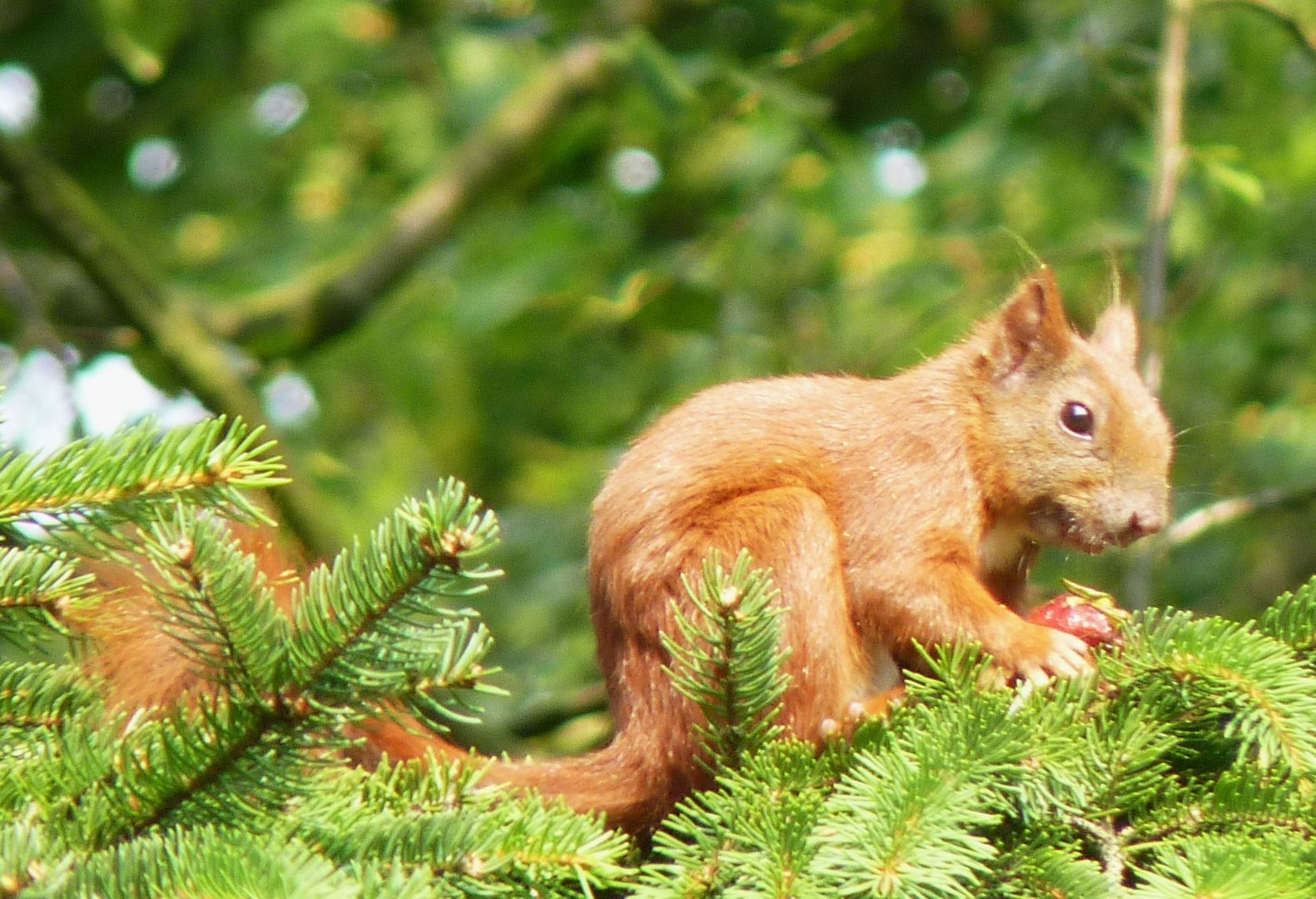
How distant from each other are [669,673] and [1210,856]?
0.62 metres

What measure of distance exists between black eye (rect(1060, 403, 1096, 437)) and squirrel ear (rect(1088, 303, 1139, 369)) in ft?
1.02

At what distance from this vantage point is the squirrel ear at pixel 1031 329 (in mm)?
2885

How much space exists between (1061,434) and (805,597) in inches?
27.3

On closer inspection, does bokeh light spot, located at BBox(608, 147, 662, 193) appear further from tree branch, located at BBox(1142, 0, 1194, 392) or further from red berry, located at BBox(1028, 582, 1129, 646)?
red berry, located at BBox(1028, 582, 1129, 646)

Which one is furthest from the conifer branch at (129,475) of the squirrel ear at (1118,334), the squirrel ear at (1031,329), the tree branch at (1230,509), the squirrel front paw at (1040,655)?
the tree branch at (1230,509)

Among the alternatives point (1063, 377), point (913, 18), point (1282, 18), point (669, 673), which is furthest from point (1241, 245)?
point (669, 673)

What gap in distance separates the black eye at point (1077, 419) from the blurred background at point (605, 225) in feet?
2.51

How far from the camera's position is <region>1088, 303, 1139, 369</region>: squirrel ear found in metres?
3.11

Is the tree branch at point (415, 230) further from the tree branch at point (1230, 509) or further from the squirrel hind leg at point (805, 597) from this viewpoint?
the squirrel hind leg at point (805, 597)

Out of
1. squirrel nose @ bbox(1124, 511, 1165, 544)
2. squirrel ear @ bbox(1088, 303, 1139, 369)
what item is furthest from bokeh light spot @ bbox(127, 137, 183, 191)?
squirrel nose @ bbox(1124, 511, 1165, 544)

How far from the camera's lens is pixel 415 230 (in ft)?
15.5

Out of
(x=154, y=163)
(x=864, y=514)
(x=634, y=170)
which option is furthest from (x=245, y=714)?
(x=154, y=163)

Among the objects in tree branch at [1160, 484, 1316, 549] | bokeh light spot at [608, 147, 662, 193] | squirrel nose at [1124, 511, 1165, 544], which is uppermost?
bokeh light spot at [608, 147, 662, 193]

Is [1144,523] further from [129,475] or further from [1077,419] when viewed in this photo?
[129,475]
